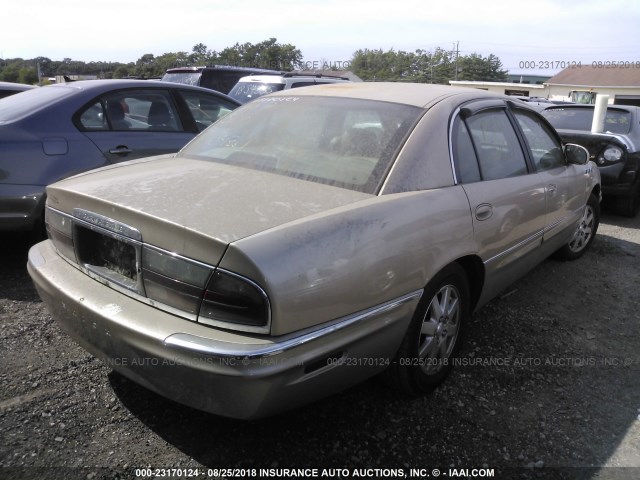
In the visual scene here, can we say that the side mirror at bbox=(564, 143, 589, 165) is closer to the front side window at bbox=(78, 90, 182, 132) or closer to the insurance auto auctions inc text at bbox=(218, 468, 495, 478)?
the insurance auto auctions inc text at bbox=(218, 468, 495, 478)

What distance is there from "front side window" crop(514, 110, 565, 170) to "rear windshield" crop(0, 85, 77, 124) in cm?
358

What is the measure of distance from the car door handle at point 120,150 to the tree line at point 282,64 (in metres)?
34.6

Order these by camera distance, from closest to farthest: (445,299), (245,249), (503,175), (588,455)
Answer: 1. (245,249)
2. (588,455)
3. (445,299)
4. (503,175)

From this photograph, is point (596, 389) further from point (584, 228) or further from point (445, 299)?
point (584, 228)

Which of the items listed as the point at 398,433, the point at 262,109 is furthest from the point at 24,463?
the point at 262,109

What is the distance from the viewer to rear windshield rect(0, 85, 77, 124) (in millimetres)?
3993

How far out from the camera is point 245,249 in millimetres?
1777

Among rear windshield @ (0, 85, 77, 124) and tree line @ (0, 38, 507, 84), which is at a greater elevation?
tree line @ (0, 38, 507, 84)

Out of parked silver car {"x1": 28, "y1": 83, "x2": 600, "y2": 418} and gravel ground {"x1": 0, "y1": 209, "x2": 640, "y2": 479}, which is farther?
gravel ground {"x1": 0, "y1": 209, "x2": 640, "y2": 479}

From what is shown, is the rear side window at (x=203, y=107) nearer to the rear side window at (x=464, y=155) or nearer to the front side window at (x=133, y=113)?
the front side window at (x=133, y=113)

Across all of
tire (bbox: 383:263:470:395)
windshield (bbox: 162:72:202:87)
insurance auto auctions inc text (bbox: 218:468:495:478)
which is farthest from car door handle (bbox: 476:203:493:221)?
windshield (bbox: 162:72:202:87)

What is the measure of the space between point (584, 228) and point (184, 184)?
398 centimetres

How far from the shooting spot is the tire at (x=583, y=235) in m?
4.72

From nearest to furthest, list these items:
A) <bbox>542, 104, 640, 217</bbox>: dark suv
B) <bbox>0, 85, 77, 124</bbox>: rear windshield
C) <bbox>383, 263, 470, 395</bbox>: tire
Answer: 1. <bbox>383, 263, 470, 395</bbox>: tire
2. <bbox>0, 85, 77, 124</bbox>: rear windshield
3. <bbox>542, 104, 640, 217</bbox>: dark suv
